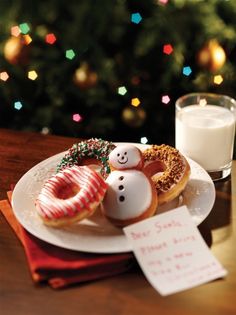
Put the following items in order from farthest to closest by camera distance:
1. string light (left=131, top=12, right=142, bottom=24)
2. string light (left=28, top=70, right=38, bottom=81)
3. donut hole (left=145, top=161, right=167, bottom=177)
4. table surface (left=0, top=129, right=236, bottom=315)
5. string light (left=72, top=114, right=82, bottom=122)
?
1. string light (left=72, top=114, right=82, bottom=122)
2. string light (left=28, top=70, right=38, bottom=81)
3. string light (left=131, top=12, right=142, bottom=24)
4. donut hole (left=145, top=161, right=167, bottom=177)
5. table surface (left=0, top=129, right=236, bottom=315)

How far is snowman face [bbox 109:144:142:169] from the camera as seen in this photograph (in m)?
0.94

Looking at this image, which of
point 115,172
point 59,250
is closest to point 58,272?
point 59,250

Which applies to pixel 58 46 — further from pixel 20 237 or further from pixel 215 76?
pixel 20 237

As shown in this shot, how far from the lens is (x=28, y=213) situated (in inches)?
37.4

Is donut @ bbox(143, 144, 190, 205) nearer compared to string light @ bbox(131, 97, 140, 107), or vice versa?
donut @ bbox(143, 144, 190, 205)

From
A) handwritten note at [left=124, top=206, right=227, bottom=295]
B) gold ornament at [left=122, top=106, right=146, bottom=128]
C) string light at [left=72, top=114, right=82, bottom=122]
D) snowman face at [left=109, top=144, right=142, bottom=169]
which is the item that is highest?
snowman face at [left=109, top=144, right=142, bottom=169]

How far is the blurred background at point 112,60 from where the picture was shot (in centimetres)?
144

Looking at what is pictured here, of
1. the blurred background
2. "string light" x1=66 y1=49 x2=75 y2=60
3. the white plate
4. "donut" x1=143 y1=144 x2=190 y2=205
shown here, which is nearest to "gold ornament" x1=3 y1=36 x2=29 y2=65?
the blurred background

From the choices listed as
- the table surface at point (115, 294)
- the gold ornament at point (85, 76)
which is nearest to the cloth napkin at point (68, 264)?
the table surface at point (115, 294)

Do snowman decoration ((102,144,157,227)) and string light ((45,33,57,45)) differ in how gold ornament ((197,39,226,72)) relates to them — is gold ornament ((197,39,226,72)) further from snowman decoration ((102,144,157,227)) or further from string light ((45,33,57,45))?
snowman decoration ((102,144,157,227))

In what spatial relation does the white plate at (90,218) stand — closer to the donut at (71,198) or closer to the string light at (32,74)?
the donut at (71,198)

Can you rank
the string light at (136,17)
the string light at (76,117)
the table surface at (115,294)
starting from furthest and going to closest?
the string light at (76,117) → the string light at (136,17) → the table surface at (115,294)

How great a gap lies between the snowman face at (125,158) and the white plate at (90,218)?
0.09 meters

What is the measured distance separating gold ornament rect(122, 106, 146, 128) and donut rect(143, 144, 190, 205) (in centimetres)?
53
